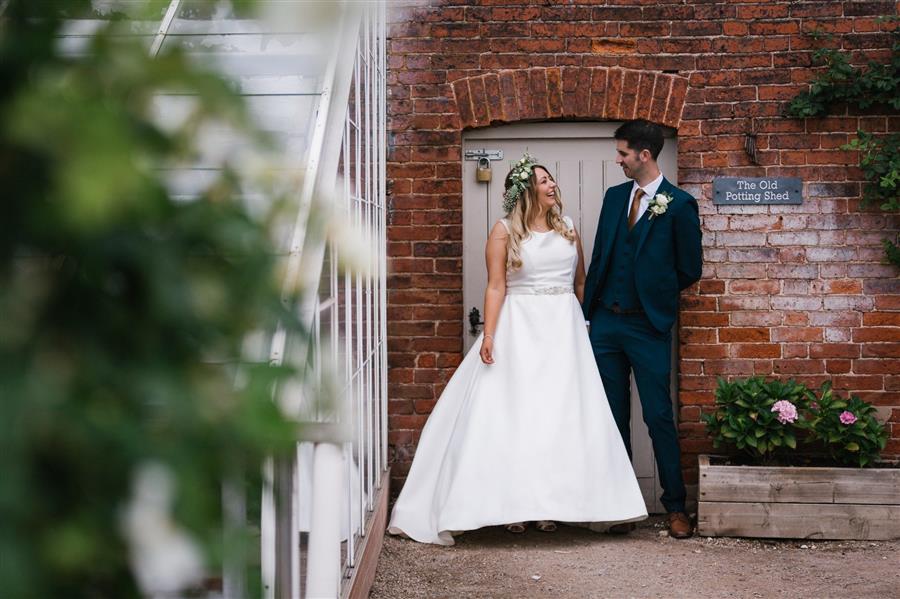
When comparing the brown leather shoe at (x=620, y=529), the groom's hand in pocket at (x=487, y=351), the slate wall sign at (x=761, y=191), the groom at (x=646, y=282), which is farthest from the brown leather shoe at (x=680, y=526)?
the slate wall sign at (x=761, y=191)

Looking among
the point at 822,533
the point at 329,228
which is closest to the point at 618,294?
the point at 822,533

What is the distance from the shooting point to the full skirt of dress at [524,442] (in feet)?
15.4

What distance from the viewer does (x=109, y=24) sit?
58 centimetres

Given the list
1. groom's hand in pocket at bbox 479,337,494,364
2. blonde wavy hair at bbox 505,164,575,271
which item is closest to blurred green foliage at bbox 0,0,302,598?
groom's hand in pocket at bbox 479,337,494,364

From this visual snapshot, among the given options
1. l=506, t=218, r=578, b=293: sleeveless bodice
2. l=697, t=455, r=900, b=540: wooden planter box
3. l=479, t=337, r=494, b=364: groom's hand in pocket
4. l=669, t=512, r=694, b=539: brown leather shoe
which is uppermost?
l=506, t=218, r=578, b=293: sleeveless bodice

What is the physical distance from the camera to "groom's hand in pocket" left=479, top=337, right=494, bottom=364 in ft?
16.0

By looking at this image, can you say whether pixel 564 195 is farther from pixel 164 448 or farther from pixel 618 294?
pixel 164 448

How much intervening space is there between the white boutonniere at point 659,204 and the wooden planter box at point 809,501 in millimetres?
1206

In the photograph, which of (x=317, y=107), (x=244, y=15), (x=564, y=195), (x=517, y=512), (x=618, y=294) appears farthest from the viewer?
(x=564, y=195)

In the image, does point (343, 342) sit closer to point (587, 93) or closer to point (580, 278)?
point (580, 278)

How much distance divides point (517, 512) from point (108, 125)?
14.0ft

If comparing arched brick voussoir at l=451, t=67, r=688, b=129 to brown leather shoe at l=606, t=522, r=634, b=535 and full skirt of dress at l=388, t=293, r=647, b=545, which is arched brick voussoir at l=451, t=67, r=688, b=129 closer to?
Answer: full skirt of dress at l=388, t=293, r=647, b=545

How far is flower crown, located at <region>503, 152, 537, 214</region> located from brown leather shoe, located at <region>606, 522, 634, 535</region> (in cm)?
162

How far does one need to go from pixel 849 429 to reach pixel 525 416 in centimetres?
151
